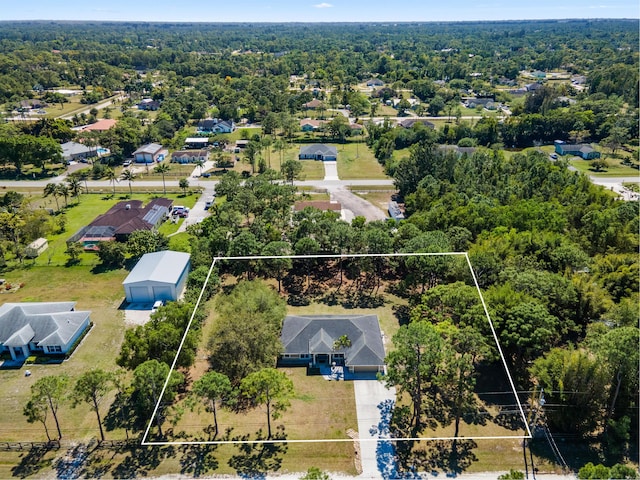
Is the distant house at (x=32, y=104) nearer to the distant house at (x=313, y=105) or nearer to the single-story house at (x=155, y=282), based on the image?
the distant house at (x=313, y=105)

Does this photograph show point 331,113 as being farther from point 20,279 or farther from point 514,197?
point 20,279

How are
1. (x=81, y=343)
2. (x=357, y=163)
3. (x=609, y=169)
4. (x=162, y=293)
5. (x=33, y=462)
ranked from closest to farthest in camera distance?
(x=33, y=462) → (x=81, y=343) → (x=162, y=293) → (x=609, y=169) → (x=357, y=163)

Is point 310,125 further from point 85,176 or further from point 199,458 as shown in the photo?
point 199,458

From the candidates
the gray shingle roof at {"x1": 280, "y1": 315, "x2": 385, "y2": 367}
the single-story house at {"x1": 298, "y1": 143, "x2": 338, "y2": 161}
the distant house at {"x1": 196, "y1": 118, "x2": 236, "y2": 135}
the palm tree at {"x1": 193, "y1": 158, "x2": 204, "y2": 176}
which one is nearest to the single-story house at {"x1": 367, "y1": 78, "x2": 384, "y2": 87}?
the distant house at {"x1": 196, "y1": 118, "x2": 236, "y2": 135}

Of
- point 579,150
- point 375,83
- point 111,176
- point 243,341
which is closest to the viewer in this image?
point 243,341

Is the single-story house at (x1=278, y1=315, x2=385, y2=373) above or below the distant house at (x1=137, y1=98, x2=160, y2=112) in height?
below

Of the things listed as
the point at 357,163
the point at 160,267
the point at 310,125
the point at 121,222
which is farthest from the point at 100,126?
the point at 160,267

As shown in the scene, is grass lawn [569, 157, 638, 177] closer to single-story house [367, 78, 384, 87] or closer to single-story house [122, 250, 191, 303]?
single-story house [122, 250, 191, 303]
